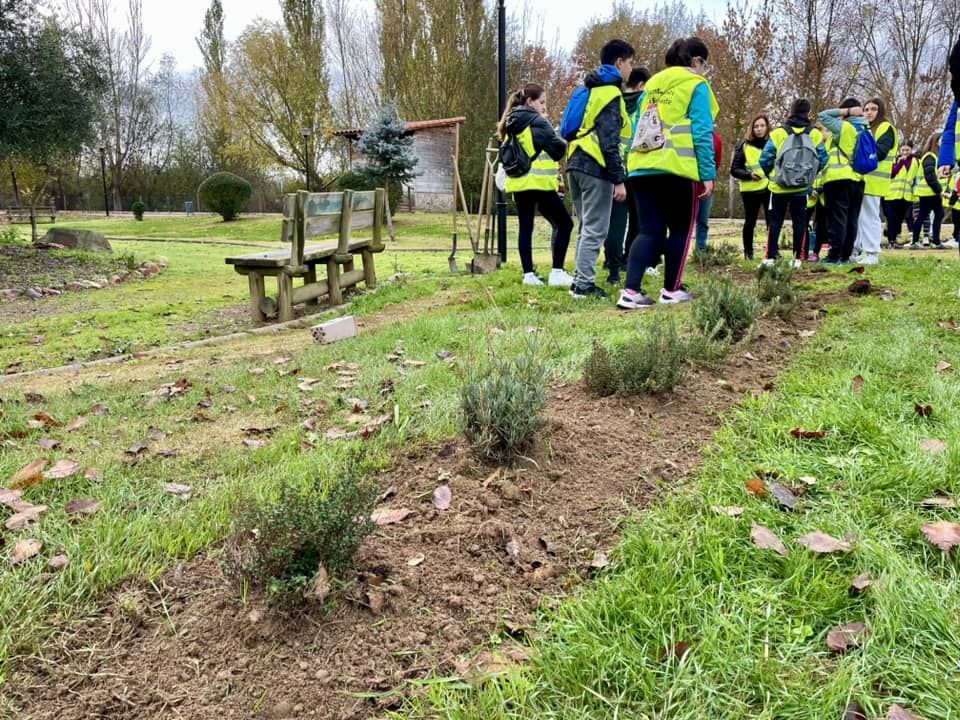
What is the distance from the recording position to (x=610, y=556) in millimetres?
1886

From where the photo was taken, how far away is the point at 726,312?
379cm

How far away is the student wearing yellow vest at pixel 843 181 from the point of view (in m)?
7.64

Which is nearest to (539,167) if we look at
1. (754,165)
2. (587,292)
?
(587,292)

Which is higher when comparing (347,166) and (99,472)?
(347,166)

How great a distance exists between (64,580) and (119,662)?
0.41 m

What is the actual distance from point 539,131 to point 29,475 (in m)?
5.51

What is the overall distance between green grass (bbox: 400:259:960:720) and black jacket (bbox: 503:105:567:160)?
15.7ft

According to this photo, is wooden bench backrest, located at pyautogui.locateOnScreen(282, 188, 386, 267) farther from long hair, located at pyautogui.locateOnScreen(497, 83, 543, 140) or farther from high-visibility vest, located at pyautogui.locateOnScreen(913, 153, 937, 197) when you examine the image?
high-visibility vest, located at pyautogui.locateOnScreen(913, 153, 937, 197)

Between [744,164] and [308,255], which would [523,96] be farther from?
[744,164]

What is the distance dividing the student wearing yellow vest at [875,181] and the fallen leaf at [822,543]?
24.3 feet

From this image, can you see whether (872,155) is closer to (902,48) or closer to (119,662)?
(119,662)

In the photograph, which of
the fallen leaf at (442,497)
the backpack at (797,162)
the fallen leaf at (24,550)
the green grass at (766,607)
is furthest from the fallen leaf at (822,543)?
the backpack at (797,162)

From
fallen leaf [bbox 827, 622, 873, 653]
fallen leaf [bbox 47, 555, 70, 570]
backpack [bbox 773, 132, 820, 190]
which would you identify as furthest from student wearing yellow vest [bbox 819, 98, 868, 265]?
fallen leaf [bbox 47, 555, 70, 570]

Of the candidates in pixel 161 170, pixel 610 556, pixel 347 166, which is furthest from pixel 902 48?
pixel 161 170
